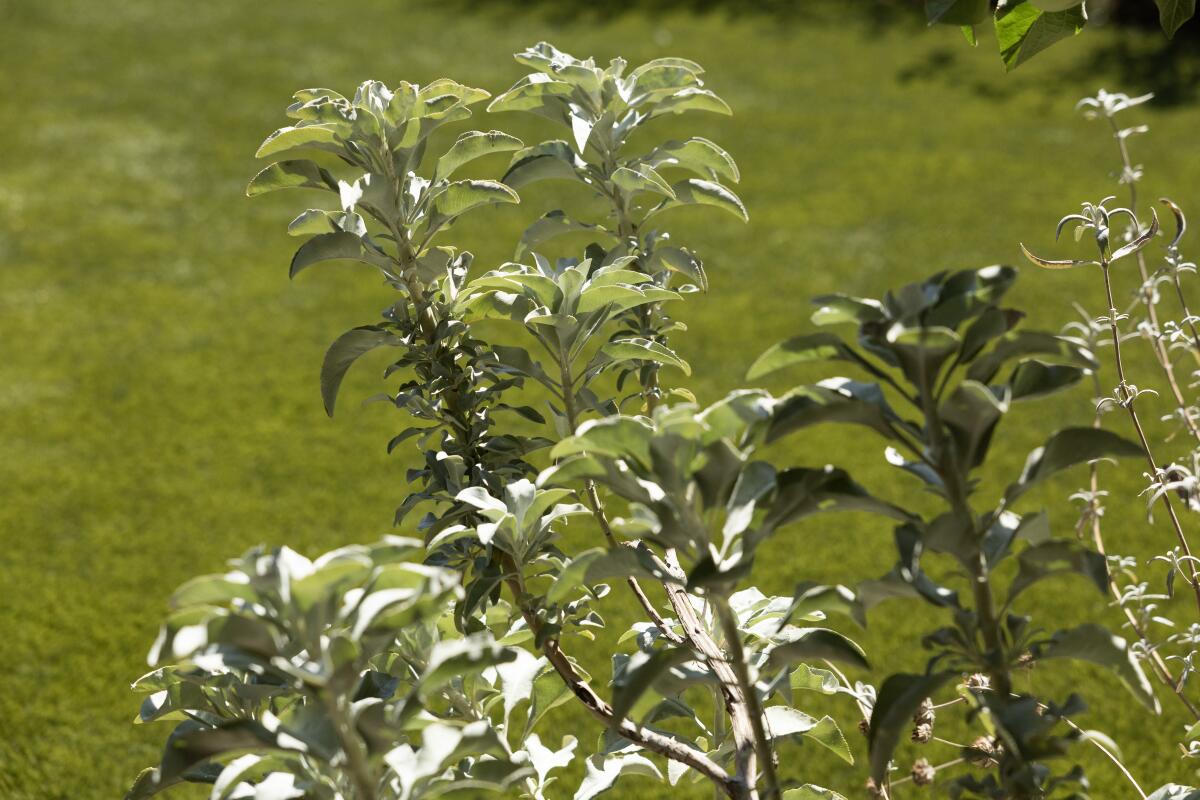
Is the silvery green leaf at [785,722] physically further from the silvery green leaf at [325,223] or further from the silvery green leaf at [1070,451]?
the silvery green leaf at [325,223]

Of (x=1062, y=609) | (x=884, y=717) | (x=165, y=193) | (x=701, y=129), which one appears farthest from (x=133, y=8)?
(x=884, y=717)

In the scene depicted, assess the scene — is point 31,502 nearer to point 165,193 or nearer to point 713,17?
point 165,193

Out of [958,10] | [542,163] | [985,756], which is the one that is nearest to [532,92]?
A: [542,163]

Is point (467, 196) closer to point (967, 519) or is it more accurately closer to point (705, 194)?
point (705, 194)

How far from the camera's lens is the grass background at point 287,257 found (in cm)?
Answer: 313

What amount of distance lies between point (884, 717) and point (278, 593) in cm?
44

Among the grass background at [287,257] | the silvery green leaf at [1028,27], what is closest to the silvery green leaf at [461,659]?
the silvery green leaf at [1028,27]

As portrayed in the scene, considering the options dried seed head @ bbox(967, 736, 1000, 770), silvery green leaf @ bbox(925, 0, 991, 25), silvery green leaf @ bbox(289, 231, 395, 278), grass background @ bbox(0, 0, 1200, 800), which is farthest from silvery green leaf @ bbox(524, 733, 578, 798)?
grass background @ bbox(0, 0, 1200, 800)

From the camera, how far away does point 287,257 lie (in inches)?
206

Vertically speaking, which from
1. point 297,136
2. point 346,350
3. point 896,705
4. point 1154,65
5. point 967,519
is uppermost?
point 1154,65

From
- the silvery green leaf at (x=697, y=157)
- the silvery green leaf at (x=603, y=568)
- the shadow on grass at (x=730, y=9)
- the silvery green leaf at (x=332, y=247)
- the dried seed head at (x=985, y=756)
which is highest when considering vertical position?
the shadow on grass at (x=730, y=9)

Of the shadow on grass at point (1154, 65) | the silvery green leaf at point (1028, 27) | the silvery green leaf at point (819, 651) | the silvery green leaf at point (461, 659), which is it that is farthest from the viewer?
the shadow on grass at point (1154, 65)

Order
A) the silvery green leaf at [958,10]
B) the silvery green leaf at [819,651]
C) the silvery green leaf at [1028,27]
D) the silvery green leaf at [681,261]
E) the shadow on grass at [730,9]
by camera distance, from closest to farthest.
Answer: the silvery green leaf at [819,651], the silvery green leaf at [958,10], the silvery green leaf at [1028,27], the silvery green leaf at [681,261], the shadow on grass at [730,9]

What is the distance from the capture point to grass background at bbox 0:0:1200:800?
3.13 m
